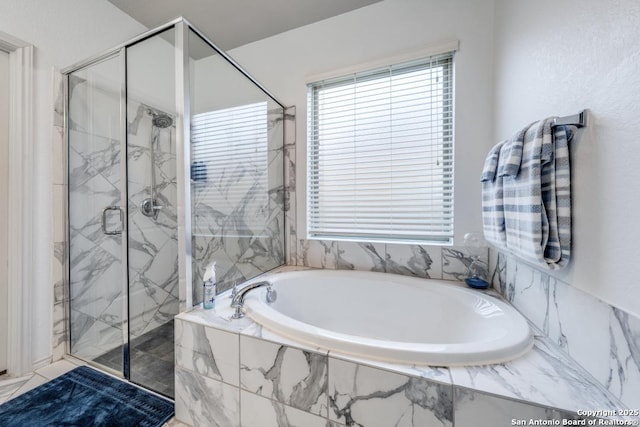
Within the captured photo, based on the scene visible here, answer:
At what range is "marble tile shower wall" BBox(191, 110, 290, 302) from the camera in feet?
4.54

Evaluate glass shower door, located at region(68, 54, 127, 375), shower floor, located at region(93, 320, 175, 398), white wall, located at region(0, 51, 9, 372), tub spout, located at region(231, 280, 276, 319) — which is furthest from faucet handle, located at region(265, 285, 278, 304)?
white wall, located at region(0, 51, 9, 372)

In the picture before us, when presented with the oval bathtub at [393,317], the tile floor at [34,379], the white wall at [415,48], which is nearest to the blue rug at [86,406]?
the tile floor at [34,379]

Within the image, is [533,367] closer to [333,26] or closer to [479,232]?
[479,232]

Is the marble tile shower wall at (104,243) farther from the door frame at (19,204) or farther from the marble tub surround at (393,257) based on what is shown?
the marble tub surround at (393,257)

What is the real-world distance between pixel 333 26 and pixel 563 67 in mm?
1568

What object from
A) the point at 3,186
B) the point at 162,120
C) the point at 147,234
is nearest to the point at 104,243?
the point at 147,234

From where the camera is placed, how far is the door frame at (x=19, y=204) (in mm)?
1377

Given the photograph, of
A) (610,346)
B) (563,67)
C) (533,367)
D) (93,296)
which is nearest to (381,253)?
(533,367)

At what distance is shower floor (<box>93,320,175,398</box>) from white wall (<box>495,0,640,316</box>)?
1.87 metres

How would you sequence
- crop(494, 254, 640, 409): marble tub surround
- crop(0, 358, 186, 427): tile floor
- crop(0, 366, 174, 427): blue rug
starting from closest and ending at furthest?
crop(494, 254, 640, 409): marble tub surround < crop(0, 366, 174, 427): blue rug < crop(0, 358, 186, 427): tile floor

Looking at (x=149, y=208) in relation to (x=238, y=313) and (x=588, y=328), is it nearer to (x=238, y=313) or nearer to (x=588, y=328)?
(x=238, y=313)

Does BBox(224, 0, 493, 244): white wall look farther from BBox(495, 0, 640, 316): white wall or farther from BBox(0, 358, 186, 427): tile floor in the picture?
BBox(0, 358, 186, 427): tile floor

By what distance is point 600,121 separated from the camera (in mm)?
751

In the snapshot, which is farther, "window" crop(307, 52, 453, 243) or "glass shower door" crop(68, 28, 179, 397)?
"window" crop(307, 52, 453, 243)
